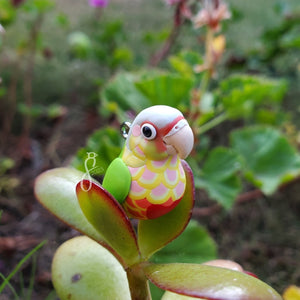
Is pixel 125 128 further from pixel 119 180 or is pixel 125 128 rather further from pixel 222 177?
pixel 222 177

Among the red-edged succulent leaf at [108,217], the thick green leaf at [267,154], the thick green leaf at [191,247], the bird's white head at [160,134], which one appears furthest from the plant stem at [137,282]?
the thick green leaf at [267,154]

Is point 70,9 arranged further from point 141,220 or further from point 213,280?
point 213,280

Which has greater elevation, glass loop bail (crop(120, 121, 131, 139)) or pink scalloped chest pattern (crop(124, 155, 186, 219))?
glass loop bail (crop(120, 121, 131, 139))

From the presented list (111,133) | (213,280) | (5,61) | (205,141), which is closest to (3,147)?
(5,61)

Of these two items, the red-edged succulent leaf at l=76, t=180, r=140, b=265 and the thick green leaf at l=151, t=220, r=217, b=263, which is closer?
the red-edged succulent leaf at l=76, t=180, r=140, b=265

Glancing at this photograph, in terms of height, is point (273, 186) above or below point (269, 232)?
above

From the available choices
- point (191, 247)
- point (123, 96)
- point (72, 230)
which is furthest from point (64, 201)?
point (123, 96)

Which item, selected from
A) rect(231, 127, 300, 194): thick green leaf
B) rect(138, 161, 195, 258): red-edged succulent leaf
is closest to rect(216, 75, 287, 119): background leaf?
rect(231, 127, 300, 194): thick green leaf

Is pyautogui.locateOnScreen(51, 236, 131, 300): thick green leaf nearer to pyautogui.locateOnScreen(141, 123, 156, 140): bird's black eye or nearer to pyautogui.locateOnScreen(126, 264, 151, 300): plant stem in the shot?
pyautogui.locateOnScreen(126, 264, 151, 300): plant stem
